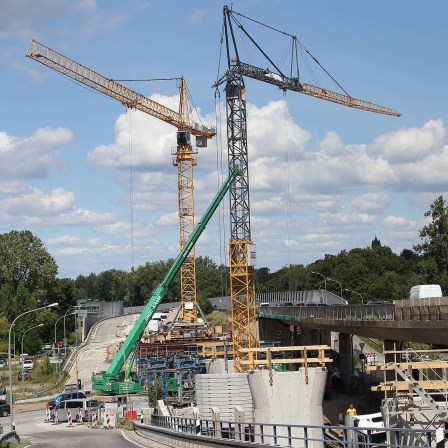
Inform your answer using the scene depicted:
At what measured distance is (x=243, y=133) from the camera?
79625 mm

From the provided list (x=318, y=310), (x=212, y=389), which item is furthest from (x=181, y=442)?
(x=318, y=310)

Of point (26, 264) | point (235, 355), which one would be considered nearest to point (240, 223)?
point (235, 355)

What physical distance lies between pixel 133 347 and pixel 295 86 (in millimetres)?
37682

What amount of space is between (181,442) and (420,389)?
8880mm

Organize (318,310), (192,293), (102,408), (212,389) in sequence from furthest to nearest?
1. (192,293)
2. (318,310)
3. (102,408)
4. (212,389)

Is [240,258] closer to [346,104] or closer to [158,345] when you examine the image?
[158,345]

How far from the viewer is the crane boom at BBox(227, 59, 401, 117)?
287ft

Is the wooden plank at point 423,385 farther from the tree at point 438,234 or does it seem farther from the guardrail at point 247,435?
the tree at point 438,234

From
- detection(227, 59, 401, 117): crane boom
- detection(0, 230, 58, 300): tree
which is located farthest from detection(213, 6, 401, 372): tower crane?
detection(0, 230, 58, 300): tree

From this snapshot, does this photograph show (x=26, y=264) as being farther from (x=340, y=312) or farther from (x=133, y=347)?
(x=340, y=312)

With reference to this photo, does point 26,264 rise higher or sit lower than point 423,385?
higher

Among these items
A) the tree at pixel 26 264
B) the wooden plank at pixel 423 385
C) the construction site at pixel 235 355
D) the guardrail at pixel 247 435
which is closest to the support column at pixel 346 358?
the construction site at pixel 235 355

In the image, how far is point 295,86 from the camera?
100812 mm

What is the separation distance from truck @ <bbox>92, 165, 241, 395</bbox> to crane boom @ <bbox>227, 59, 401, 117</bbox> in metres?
12.4
